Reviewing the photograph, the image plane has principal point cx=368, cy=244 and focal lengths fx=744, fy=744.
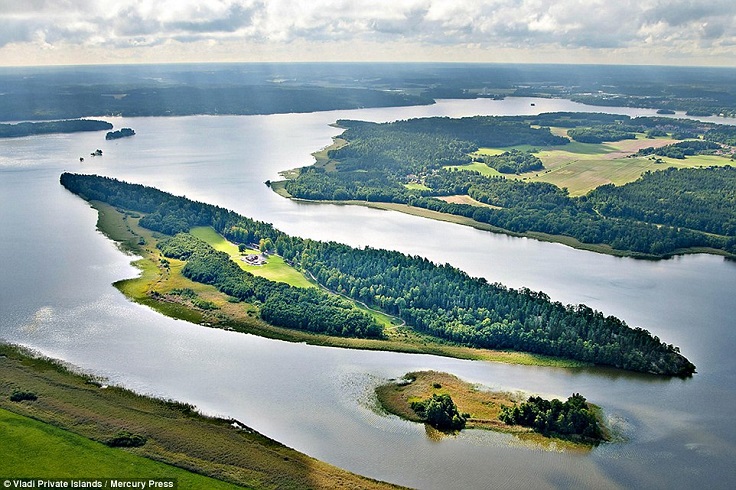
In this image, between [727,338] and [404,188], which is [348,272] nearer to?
[727,338]

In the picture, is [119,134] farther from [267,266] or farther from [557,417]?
[557,417]

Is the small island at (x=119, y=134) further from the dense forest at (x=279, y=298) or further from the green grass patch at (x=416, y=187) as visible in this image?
the dense forest at (x=279, y=298)

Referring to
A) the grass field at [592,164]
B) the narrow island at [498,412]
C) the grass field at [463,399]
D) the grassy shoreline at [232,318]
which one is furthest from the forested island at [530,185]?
the narrow island at [498,412]

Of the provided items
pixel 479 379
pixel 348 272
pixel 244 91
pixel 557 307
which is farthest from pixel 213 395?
pixel 244 91

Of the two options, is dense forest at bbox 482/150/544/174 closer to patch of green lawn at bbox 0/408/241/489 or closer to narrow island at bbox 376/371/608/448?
narrow island at bbox 376/371/608/448

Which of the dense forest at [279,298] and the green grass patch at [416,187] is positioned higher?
the dense forest at [279,298]

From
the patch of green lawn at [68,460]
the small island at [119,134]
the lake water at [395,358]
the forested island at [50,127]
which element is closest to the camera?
the patch of green lawn at [68,460]

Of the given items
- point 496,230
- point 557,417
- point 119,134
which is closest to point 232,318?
point 557,417
